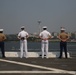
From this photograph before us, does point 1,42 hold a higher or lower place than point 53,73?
higher

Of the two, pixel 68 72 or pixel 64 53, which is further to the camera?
pixel 64 53

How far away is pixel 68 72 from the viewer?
11883mm

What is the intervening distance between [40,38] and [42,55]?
1057 mm

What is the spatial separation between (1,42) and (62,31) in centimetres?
370

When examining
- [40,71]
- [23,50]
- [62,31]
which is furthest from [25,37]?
[40,71]

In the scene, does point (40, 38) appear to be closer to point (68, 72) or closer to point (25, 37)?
point (25, 37)

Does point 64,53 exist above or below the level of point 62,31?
below

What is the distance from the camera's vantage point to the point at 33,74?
456 inches

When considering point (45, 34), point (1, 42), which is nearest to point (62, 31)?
point (45, 34)

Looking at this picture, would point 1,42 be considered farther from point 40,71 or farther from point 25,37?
point 40,71

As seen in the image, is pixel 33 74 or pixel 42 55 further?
pixel 42 55

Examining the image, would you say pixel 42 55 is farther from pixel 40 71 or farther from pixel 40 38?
pixel 40 71

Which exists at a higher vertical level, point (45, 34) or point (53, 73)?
point (45, 34)

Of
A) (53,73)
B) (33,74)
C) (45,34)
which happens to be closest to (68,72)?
(53,73)
